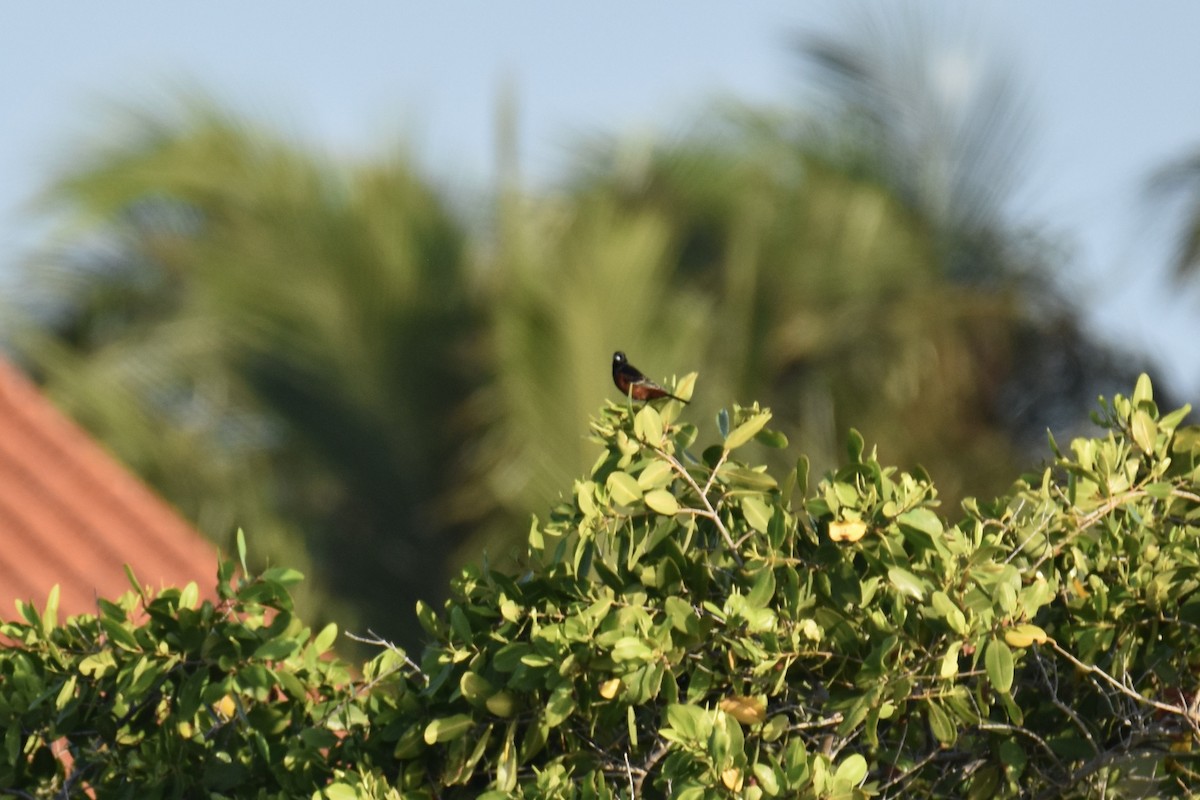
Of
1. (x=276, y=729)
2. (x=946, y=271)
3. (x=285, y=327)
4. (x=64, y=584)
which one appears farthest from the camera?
(x=946, y=271)

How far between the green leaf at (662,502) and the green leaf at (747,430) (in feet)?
0.46

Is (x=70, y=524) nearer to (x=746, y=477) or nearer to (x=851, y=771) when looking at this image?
(x=746, y=477)

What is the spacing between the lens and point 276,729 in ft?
10.5

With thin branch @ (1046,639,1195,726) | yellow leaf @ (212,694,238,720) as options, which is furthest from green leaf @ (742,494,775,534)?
yellow leaf @ (212,694,238,720)

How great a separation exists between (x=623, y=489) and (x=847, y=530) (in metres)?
0.36

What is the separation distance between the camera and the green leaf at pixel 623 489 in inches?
107

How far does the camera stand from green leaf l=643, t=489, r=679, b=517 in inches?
107

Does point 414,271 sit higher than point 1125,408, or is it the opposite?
point 1125,408

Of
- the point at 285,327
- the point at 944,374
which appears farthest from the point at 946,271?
the point at 285,327

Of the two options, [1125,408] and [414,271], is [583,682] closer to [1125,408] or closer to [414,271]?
[1125,408]

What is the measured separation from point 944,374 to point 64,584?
6383mm

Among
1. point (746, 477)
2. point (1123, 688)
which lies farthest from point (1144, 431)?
point (746, 477)

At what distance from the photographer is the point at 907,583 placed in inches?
103

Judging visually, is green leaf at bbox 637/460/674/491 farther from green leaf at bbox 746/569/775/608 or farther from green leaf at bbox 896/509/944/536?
green leaf at bbox 896/509/944/536
